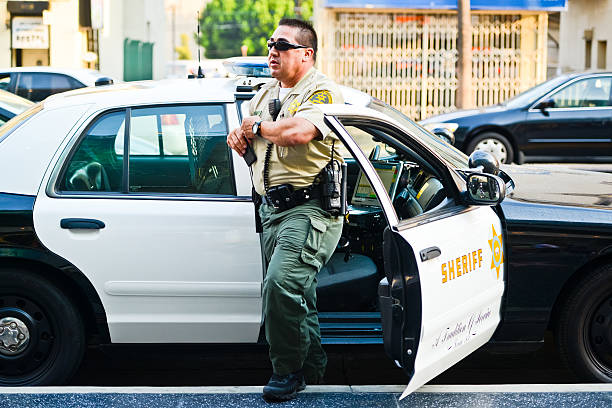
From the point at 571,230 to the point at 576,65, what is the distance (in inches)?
1078

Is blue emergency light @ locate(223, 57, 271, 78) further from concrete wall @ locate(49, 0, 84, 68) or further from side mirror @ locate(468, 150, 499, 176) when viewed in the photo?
concrete wall @ locate(49, 0, 84, 68)

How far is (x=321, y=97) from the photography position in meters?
3.90

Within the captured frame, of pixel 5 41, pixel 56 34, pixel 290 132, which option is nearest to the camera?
pixel 290 132

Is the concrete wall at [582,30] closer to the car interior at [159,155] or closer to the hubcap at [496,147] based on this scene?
the hubcap at [496,147]

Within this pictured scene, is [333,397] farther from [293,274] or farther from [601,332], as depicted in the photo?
[601,332]

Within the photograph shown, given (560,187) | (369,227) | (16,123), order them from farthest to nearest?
(369,227) < (560,187) < (16,123)

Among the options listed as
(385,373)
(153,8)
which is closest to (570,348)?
(385,373)

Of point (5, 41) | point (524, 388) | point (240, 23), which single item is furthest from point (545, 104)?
point (240, 23)

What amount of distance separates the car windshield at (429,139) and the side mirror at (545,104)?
26.6ft

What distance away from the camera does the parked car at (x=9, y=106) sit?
8609 mm

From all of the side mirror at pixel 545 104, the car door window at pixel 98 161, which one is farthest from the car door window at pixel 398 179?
the side mirror at pixel 545 104

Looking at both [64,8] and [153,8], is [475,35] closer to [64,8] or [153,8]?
[64,8]

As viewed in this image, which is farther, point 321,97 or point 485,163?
point 485,163

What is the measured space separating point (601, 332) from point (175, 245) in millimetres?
1962
